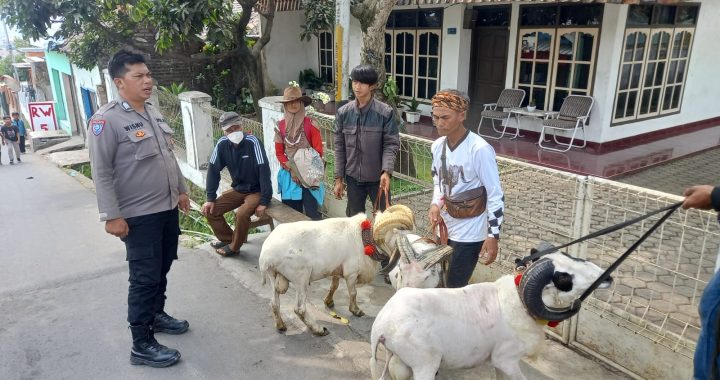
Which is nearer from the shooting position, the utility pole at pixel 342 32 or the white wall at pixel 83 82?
the utility pole at pixel 342 32

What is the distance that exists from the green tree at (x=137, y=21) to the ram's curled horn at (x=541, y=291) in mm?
6375

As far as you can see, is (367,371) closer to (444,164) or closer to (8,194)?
(444,164)

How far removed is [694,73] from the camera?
10.5 m

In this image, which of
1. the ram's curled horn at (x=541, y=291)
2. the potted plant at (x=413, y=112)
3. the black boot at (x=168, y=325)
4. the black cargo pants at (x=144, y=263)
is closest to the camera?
the ram's curled horn at (x=541, y=291)

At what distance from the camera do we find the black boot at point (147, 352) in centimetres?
339

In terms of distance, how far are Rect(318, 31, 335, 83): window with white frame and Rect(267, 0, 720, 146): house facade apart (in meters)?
2.97

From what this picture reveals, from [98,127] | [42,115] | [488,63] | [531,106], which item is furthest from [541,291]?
[42,115]

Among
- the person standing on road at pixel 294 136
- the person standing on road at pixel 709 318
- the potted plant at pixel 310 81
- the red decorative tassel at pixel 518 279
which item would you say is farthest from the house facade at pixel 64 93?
the person standing on road at pixel 709 318

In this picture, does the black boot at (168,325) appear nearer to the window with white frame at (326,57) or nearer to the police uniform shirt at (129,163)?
the police uniform shirt at (129,163)

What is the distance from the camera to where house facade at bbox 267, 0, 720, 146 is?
892cm

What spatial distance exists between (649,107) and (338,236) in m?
8.80

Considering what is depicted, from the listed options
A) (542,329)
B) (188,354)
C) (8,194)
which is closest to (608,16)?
(542,329)

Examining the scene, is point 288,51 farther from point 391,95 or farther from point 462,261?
point 462,261

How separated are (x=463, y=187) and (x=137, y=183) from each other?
6.88 feet
